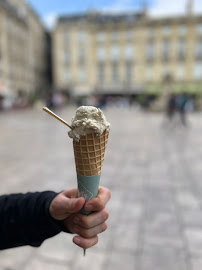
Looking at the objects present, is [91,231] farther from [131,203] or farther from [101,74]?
[101,74]

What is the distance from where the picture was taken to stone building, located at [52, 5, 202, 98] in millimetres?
38031

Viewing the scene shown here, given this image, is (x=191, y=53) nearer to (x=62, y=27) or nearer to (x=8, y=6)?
(x=62, y=27)

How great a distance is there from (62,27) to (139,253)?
142ft

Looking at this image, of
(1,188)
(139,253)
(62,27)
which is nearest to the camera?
(139,253)

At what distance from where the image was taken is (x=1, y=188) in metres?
4.02

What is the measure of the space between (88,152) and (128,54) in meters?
40.6

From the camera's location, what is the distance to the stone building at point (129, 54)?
125 feet

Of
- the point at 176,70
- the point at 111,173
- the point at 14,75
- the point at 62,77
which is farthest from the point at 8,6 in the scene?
the point at 111,173

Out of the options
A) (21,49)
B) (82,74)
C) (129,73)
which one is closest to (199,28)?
(129,73)

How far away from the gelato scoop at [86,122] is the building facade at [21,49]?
33.9m

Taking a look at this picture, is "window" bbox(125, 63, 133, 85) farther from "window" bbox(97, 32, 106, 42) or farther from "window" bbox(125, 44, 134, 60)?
"window" bbox(97, 32, 106, 42)

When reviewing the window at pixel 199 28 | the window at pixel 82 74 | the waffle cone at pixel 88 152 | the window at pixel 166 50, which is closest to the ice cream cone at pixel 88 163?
the waffle cone at pixel 88 152

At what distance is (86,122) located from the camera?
109 centimetres

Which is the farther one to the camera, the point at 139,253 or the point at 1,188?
the point at 1,188
